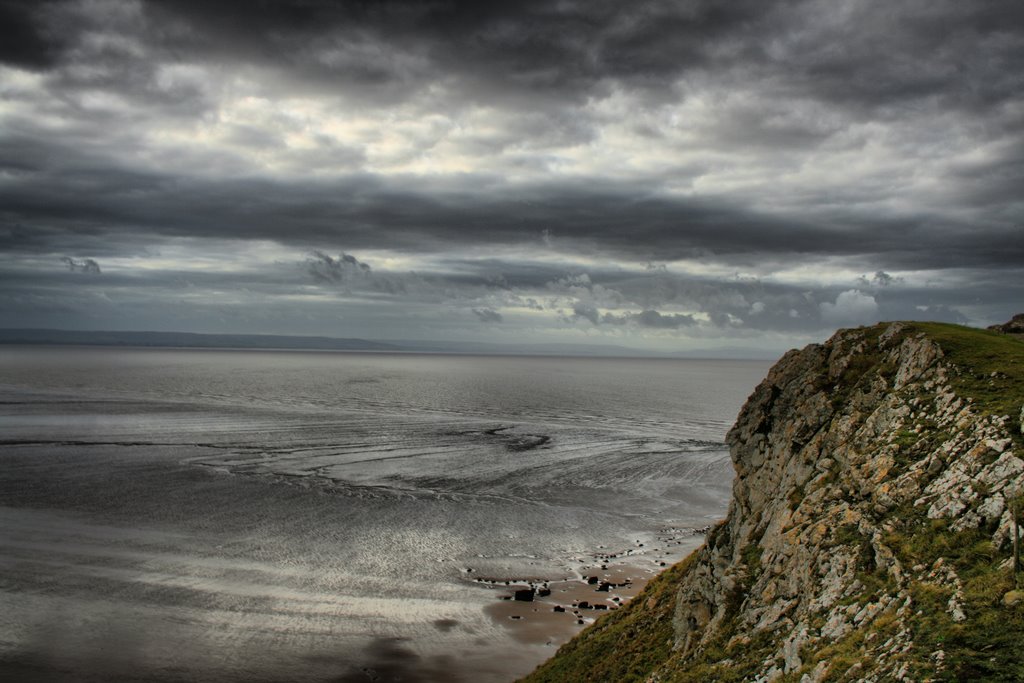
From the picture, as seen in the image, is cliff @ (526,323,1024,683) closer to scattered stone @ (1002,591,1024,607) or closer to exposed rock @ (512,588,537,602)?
scattered stone @ (1002,591,1024,607)

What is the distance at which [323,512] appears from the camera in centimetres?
7331

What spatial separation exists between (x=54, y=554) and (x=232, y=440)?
59.7 m

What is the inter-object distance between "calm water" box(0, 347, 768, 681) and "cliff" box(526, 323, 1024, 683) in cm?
1833

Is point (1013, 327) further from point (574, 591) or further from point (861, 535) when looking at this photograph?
point (574, 591)

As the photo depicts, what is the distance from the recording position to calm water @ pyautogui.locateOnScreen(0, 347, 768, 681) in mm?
42656

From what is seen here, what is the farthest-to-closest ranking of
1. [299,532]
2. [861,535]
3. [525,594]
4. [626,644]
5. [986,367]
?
[299,532], [525,594], [626,644], [986,367], [861,535]

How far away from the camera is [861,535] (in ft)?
66.9

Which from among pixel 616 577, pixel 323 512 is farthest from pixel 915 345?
pixel 323 512

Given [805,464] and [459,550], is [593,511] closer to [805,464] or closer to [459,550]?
[459,550]

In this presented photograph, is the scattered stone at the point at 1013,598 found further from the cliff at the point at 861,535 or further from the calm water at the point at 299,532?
the calm water at the point at 299,532

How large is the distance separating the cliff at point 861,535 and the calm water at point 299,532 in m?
18.3

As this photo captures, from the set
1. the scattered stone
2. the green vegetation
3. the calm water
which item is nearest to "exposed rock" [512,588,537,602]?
the calm water

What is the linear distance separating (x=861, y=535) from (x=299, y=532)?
5724cm

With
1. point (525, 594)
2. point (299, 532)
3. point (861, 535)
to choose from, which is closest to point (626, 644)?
point (861, 535)
